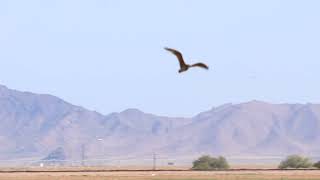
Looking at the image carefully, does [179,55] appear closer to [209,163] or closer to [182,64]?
[182,64]

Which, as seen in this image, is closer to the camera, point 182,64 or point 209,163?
point 182,64

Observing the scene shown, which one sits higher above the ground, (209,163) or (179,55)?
(209,163)

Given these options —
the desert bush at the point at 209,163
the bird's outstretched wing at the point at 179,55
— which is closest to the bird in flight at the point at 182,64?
the bird's outstretched wing at the point at 179,55

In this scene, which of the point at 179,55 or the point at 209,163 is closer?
the point at 179,55

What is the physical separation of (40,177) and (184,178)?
11773mm

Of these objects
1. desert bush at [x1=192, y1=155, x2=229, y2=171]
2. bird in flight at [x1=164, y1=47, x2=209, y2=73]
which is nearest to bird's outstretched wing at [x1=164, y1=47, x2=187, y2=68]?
bird in flight at [x1=164, y1=47, x2=209, y2=73]

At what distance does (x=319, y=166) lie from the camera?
11631 cm

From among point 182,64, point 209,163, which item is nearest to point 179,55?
point 182,64

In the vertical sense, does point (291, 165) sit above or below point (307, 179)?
above

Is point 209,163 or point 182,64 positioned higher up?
point 209,163

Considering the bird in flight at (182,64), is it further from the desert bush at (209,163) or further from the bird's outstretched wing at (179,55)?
the desert bush at (209,163)

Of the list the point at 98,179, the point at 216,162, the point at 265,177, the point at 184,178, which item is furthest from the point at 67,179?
the point at 216,162

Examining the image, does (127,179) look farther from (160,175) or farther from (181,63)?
(181,63)

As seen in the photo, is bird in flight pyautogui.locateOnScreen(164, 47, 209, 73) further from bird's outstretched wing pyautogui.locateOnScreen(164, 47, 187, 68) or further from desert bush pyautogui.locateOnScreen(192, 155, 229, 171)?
desert bush pyautogui.locateOnScreen(192, 155, 229, 171)
